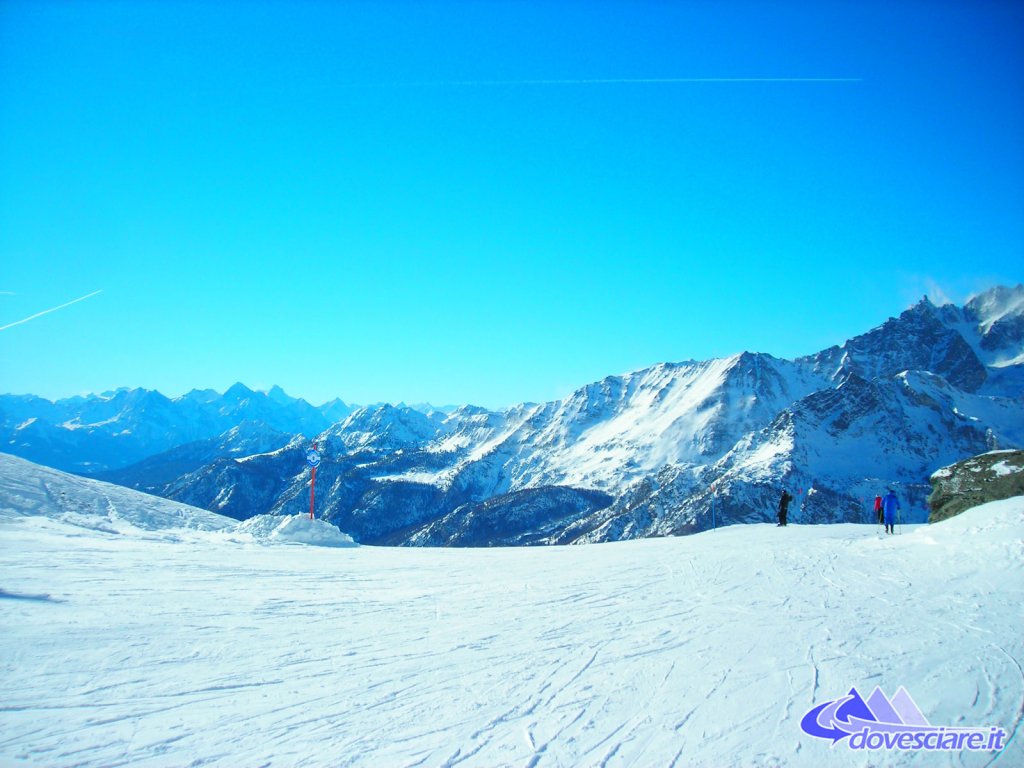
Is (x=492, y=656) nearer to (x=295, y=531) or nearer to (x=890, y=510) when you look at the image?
(x=295, y=531)

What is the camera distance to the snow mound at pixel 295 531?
1110 inches

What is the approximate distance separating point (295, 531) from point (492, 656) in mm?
21262

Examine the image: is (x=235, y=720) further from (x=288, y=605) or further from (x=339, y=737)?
(x=288, y=605)

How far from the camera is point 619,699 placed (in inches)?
330
